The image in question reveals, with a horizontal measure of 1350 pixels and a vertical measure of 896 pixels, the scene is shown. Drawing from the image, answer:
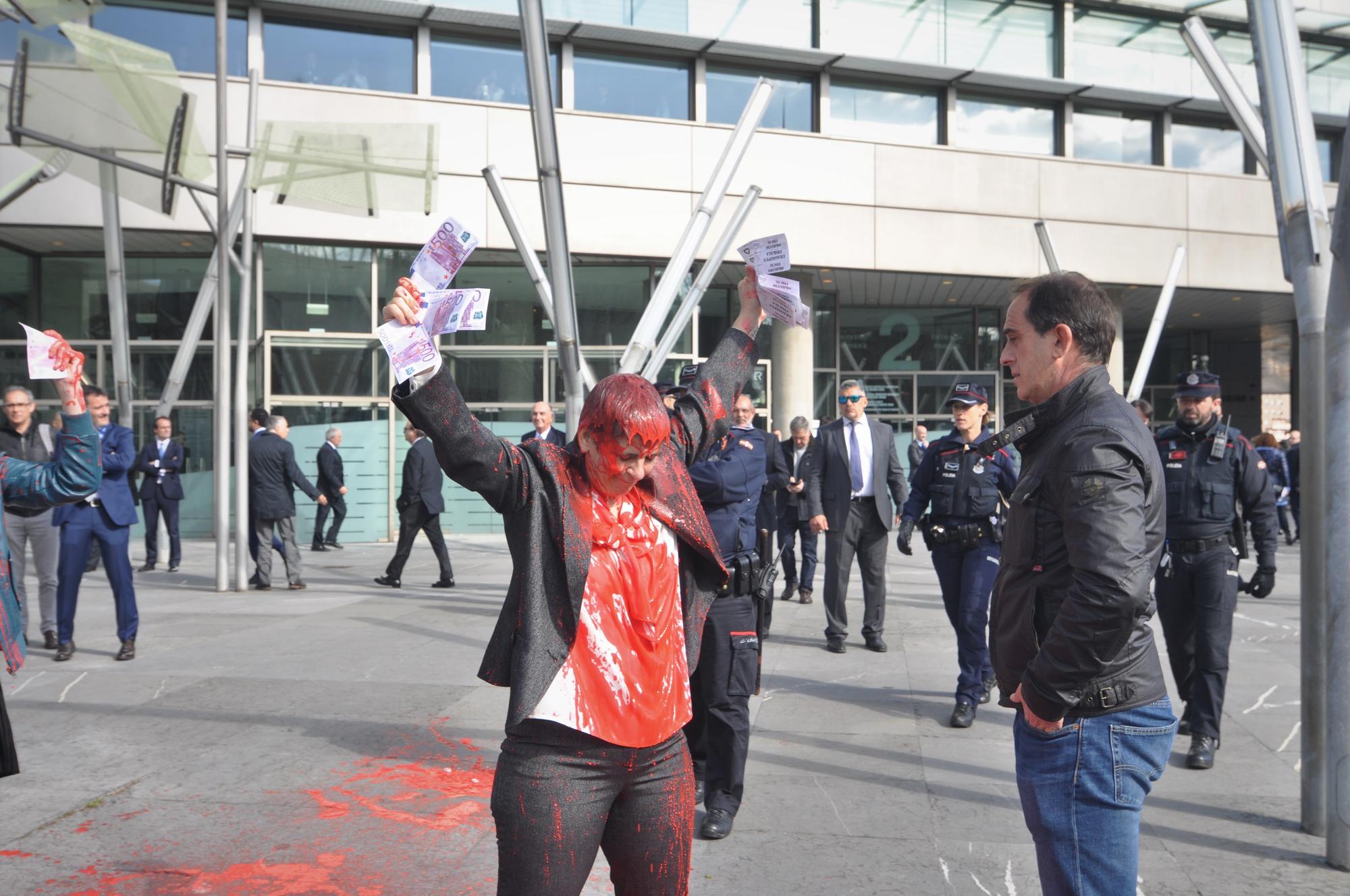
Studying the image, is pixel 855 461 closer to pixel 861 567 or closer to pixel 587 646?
pixel 861 567

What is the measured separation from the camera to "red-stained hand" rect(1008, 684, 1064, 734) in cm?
244

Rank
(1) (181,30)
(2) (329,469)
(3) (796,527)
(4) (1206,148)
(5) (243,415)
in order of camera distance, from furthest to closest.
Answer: (4) (1206,148), (1) (181,30), (2) (329,469), (5) (243,415), (3) (796,527)

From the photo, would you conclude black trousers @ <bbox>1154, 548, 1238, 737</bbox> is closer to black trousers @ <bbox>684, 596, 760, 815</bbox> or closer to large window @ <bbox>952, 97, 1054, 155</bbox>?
black trousers @ <bbox>684, 596, 760, 815</bbox>

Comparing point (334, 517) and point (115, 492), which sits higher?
point (115, 492)

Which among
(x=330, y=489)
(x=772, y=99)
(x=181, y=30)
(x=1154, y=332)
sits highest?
(x=181, y=30)

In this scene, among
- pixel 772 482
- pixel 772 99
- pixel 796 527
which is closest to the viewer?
pixel 772 482

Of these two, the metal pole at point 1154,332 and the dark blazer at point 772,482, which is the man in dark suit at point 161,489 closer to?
the dark blazer at point 772,482

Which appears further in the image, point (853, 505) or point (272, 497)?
point (272, 497)

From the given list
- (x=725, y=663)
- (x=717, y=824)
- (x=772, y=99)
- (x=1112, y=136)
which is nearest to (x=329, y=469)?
(x=772, y=99)

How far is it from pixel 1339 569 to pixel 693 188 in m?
17.0

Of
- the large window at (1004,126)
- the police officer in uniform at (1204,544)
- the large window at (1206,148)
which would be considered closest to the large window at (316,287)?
the large window at (1004,126)

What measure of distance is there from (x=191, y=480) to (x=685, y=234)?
12647 mm

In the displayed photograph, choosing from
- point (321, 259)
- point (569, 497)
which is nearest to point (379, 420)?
point (321, 259)

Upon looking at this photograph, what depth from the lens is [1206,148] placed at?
24219 mm
